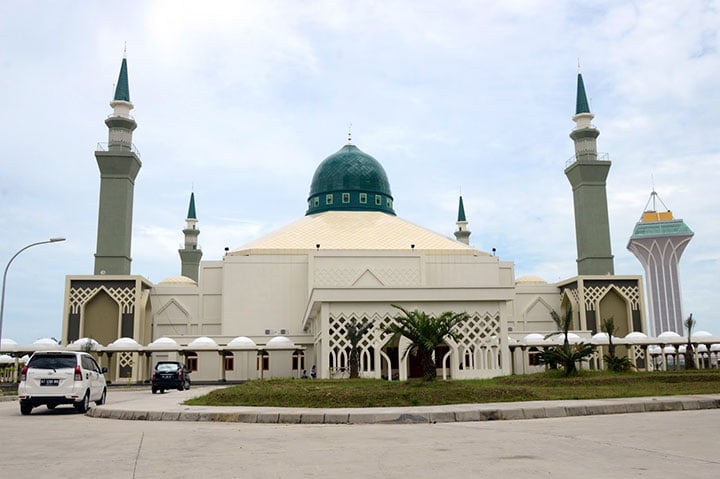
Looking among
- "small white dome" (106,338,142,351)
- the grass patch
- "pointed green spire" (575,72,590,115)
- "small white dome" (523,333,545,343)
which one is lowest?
the grass patch

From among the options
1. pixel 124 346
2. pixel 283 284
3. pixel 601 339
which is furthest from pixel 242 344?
pixel 601 339

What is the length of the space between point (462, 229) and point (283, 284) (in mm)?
32774

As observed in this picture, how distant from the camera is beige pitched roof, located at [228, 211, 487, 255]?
46.5m

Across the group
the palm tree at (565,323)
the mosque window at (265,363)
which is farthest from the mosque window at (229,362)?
the palm tree at (565,323)

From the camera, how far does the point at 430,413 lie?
12.4 metres

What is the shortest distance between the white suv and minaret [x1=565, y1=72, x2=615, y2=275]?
39.0m

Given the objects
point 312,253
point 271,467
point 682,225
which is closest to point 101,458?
point 271,467

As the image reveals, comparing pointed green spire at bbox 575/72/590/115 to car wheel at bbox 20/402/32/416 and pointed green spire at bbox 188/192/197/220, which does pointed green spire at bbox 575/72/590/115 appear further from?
car wheel at bbox 20/402/32/416

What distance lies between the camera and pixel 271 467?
279 inches

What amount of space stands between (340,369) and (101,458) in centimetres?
2169

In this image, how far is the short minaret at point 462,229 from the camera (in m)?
72.7

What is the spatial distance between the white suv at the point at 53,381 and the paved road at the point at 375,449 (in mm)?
3013

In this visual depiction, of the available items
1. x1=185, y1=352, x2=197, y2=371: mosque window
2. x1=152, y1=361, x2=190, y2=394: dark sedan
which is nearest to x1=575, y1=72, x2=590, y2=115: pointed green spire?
x1=185, y1=352, x2=197, y2=371: mosque window

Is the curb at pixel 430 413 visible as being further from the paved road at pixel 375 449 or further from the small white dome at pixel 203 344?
the small white dome at pixel 203 344
